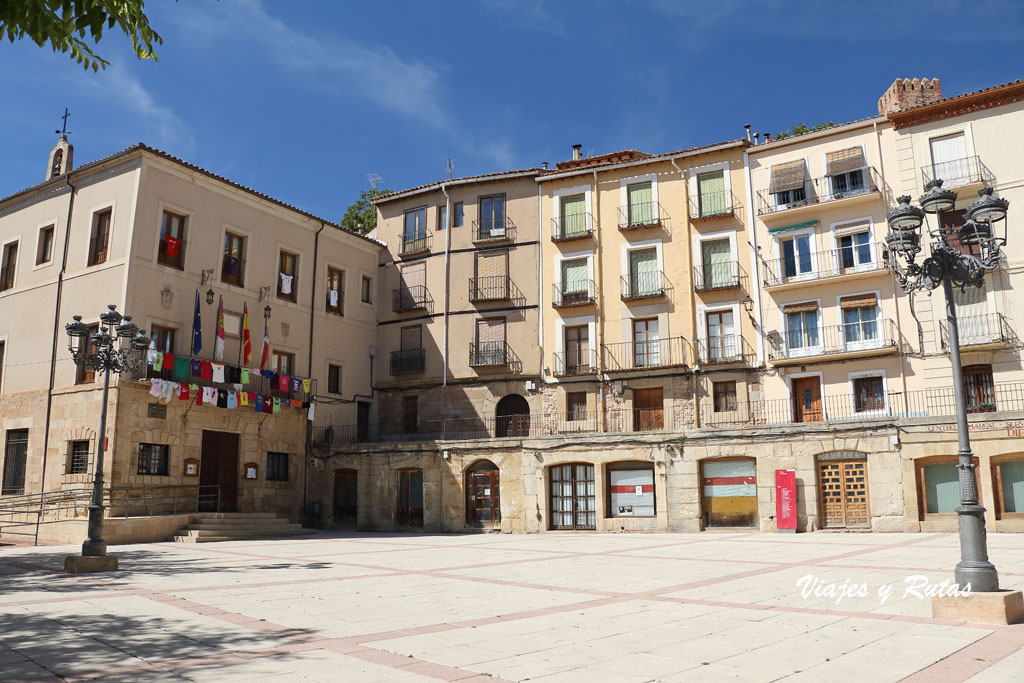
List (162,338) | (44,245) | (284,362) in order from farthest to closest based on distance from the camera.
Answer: (284,362), (44,245), (162,338)

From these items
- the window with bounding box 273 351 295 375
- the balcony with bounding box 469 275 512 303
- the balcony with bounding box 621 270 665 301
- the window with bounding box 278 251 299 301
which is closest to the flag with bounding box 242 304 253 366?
the window with bounding box 273 351 295 375

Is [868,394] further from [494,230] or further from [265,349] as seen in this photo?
[265,349]

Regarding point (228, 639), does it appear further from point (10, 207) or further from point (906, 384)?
point (10, 207)

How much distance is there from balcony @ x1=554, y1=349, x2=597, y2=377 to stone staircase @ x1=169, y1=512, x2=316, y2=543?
1167cm

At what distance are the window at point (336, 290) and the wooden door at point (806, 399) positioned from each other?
18397 millimetres

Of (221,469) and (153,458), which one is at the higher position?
(153,458)

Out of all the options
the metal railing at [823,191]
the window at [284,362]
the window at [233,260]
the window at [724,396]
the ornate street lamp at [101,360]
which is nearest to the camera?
the ornate street lamp at [101,360]

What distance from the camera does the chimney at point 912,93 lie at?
27000mm

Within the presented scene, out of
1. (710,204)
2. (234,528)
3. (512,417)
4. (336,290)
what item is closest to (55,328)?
(234,528)

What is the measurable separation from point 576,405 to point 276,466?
11.7 meters

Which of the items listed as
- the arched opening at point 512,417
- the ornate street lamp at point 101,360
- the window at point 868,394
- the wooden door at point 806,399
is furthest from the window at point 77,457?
the window at point 868,394

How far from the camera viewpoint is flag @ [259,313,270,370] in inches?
1056

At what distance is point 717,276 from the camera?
1139 inches

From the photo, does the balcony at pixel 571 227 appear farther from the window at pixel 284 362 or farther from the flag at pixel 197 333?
the flag at pixel 197 333
